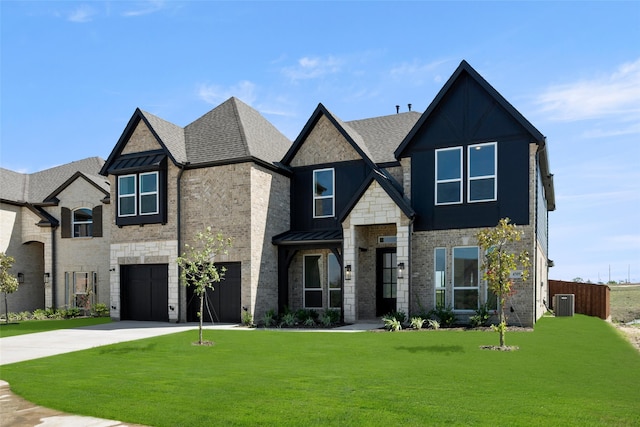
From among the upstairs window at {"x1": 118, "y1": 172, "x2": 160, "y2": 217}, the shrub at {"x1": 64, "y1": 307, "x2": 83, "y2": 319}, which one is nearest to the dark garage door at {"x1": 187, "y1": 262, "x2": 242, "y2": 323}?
the upstairs window at {"x1": 118, "y1": 172, "x2": 160, "y2": 217}

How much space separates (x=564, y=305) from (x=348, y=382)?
16826 millimetres

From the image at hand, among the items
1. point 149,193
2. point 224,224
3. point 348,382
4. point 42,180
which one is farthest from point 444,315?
point 42,180

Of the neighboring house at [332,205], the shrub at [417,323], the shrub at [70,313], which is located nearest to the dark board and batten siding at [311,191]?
the neighboring house at [332,205]

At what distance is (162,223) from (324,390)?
15.2 m

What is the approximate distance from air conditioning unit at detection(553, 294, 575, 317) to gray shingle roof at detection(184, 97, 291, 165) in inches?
551

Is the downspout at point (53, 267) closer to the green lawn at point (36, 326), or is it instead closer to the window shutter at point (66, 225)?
the window shutter at point (66, 225)

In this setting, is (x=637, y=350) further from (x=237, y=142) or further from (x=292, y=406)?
(x=237, y=142)

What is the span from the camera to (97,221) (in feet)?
84.5

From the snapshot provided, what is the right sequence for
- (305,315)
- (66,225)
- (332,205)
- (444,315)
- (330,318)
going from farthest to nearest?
(66,225), (332,205), (305,315), (330,318), (444,315)

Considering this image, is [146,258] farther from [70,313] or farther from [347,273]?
[347,273]

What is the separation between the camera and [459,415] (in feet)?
21.3

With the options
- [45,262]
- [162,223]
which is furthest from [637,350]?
[45,262]

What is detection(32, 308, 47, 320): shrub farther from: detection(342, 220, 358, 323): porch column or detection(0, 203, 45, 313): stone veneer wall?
detection(342, 220, 358, 323): porch column

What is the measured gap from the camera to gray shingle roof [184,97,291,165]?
21.0 metres
